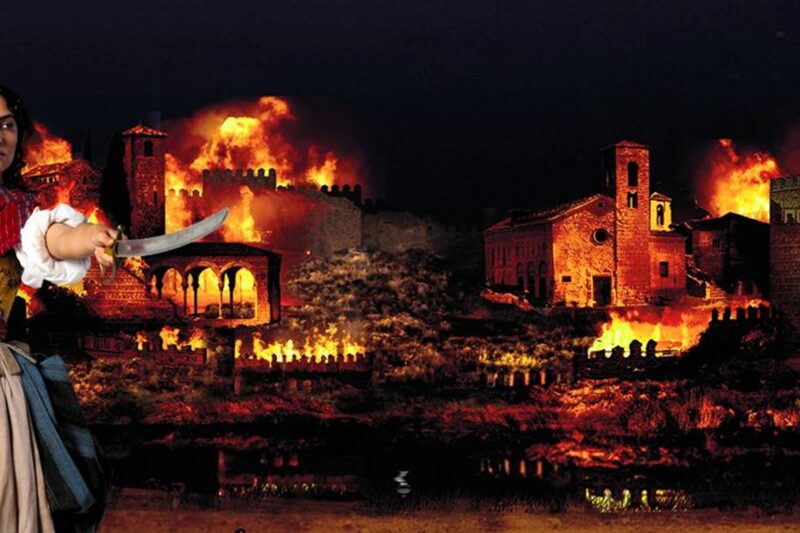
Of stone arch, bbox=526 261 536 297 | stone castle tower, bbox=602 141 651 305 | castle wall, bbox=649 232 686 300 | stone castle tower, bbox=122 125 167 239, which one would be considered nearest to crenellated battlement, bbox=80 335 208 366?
stone castle tower, bbox=122 125 167 239

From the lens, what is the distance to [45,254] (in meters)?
3.24

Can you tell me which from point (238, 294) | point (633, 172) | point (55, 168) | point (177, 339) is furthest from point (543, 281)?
point (55, 168)

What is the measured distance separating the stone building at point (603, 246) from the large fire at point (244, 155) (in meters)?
2.49

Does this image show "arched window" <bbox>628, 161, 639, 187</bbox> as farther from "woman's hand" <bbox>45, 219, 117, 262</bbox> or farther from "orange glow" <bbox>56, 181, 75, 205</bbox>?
"woman's hand" <bbox>45, 219, 117, 262</bbox>

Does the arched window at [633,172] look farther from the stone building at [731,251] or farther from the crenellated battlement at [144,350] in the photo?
the crenellated battlement at [144,350]

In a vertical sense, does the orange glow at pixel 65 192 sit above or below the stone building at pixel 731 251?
above

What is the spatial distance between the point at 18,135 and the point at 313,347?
1068 cm

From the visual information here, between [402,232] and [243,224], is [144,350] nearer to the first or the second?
[243,224]

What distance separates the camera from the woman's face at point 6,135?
3424 mm

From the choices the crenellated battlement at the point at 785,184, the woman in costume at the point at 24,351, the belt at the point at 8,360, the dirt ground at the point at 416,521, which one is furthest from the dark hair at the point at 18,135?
the crenellated battlement at the point at 785,184

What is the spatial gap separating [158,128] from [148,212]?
45.0 inches

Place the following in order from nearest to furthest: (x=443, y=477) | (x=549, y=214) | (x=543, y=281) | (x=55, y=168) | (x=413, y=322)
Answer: (x=443, y=477) < (x=543, y=281) < (x=549, y=214) < (x=55, y=168) < (x=413, y=322)

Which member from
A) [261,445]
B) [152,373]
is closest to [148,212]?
[152,373]

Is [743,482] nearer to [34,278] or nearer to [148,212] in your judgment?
[148,212]
